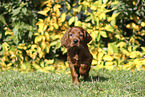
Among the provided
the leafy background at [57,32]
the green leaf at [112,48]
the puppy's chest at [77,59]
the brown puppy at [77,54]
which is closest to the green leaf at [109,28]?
the leafy background at [57,32]

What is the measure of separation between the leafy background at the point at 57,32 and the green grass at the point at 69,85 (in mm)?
688

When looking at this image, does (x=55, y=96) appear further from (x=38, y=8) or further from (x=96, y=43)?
(x=38, y=8)

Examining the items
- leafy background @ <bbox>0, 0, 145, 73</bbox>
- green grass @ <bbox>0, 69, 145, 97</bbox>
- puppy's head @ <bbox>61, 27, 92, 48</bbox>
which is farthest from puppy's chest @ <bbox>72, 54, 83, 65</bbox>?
leafy background @ <bbox>0, 0, 145, 73</bbox>

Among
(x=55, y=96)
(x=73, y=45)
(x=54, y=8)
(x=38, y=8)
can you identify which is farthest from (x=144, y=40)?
(x=55, y=96)

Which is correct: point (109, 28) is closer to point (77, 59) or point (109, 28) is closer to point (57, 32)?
point (57, 32)

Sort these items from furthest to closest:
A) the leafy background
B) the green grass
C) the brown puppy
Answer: the leafy background → the brown puppy → the green grass

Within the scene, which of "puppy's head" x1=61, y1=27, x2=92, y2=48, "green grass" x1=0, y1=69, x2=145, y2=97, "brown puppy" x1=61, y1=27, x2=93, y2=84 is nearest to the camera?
"green grass" x1=0, y1=69, x2=145, y2=97

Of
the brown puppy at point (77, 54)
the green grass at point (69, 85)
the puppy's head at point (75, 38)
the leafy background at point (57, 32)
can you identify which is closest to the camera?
the green grass at point (69, 85)

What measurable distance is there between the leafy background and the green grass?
69cm

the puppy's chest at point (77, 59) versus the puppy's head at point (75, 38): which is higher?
the puppy's head at point (75, 38)

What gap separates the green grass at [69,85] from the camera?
10.9 ft

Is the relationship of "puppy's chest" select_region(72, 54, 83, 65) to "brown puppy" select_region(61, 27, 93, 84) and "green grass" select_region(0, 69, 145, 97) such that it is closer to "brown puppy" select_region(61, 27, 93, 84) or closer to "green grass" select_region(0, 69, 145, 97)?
"brown puppy" select_region(61, 27, 93, 84)

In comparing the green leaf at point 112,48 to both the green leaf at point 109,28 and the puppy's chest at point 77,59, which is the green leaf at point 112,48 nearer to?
the green leaf at point 109,28

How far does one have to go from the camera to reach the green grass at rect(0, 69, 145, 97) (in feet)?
10.9
